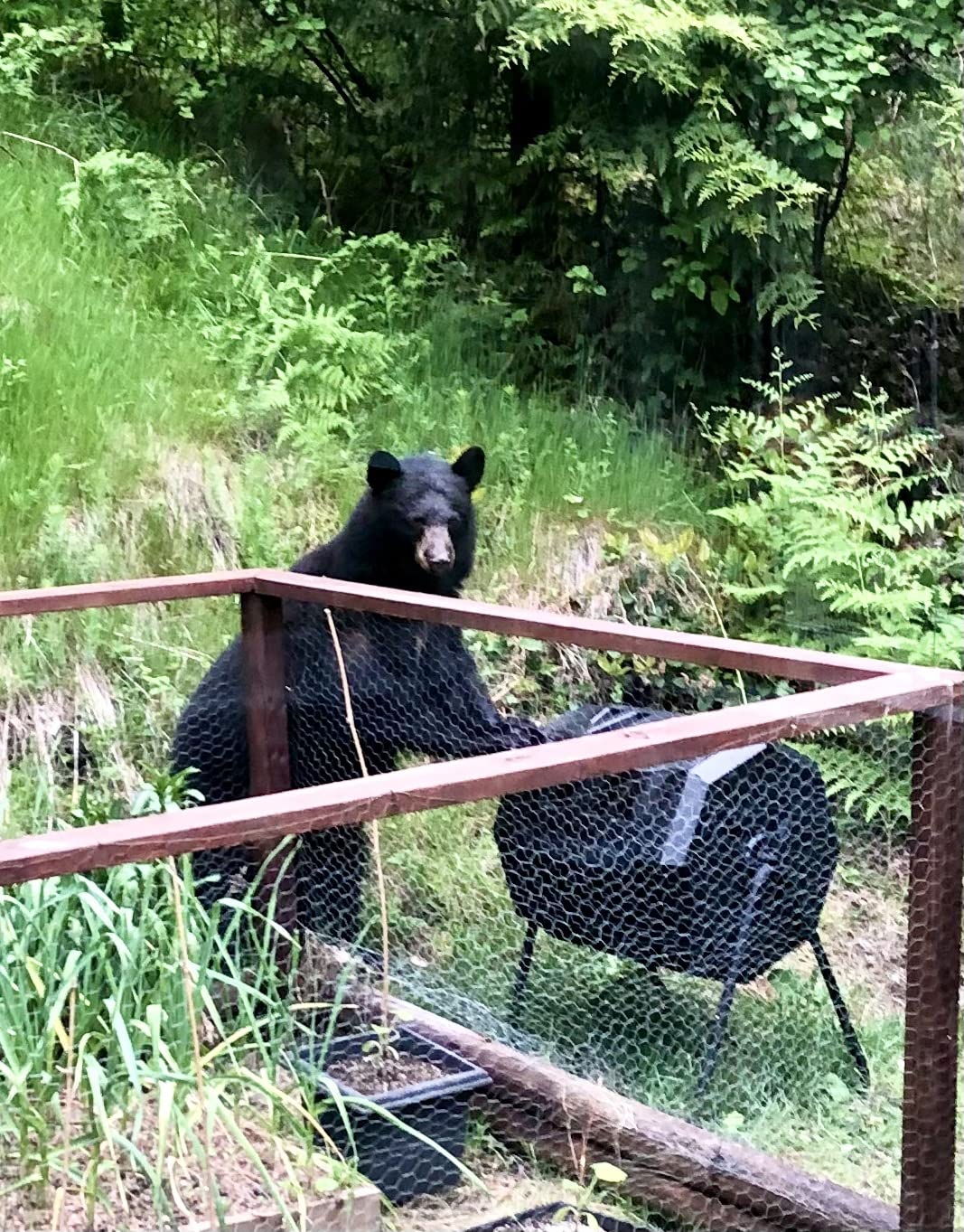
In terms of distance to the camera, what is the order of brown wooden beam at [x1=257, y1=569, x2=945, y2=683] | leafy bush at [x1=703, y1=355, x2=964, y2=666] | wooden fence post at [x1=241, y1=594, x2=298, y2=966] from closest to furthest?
1. brown wooden beam at [x1=257, y1=569, x2=945, y2=683]
2. wooden fence post at [x1=241, y1=594, x2=298, y2=966]
3. leafy bush at [x1=703, y1=355, x2=964, y2=666]

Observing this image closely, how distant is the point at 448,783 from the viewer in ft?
5.08

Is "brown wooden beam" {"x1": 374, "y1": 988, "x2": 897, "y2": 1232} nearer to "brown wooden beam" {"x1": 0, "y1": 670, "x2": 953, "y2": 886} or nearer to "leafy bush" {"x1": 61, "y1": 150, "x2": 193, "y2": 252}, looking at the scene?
"brown wooden beam" {"x1": 0, "y1": 670, "x2": 953, "y2": 886}

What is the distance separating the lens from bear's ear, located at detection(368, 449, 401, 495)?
4.07 metres

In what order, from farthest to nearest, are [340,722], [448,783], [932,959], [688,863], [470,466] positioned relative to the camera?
1. [470,466]
2. [340,722]
3. [688,863]
4. [932,959]
5. [448,783]

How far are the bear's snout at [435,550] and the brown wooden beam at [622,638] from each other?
3.40ft

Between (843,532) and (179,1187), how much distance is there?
3962 mm

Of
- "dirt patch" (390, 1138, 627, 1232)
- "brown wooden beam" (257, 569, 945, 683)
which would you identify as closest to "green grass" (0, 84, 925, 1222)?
"dirt patch" (390, 1138, 627, 1232)

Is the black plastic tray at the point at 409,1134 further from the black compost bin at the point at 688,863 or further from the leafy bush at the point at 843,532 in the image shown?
the leafy bush at the point at 843,532

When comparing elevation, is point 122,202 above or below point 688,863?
above

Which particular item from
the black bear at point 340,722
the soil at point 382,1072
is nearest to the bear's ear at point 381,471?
the black bear at point 340,722

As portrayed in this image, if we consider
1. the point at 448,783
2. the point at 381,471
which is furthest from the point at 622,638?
the point at 381,471

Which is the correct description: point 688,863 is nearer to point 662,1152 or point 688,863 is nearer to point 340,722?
point 662,1152

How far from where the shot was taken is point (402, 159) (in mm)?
7590

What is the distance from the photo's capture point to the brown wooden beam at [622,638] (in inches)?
89.7
